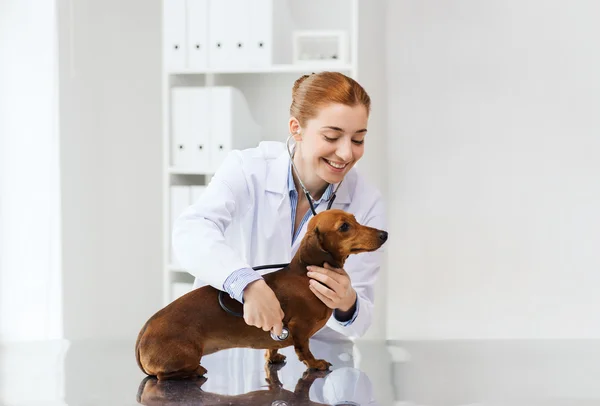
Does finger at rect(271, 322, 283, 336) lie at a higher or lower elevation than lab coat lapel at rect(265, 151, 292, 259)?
lower

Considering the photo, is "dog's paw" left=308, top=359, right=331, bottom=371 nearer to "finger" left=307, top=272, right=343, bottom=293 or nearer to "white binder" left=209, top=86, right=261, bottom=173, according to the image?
"finger" left=307, top=272, right=343, bottom=293

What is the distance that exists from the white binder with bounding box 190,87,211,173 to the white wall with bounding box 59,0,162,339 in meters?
0.55

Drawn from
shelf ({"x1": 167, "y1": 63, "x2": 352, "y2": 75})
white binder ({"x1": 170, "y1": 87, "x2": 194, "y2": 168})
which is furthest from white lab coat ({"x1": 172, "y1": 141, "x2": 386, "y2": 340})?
white binder ({"x1": 170, "y1": 87, "x2": 194, "y2": 168})

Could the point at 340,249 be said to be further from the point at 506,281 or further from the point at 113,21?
the point at 113,21

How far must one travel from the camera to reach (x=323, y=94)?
1164 millimetres

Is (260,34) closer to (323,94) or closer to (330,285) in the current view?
(323,94)

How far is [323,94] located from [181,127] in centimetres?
121

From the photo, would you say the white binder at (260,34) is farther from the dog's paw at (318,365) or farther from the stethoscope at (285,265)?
the dog's paw at (318,365)

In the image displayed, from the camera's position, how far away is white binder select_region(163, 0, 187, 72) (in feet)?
7.43

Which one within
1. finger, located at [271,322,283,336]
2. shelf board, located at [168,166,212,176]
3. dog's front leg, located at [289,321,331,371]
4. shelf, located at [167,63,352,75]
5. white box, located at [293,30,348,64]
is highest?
white box, located at [293,30,348,64]

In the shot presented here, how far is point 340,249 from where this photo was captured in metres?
1.09

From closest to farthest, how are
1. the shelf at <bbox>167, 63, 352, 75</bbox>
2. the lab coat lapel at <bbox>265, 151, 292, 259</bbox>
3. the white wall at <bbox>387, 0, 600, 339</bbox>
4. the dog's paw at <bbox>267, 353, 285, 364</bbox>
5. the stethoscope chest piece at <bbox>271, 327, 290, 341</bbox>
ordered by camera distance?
the stethoscope chest piece at <bbox>271, 327, 290, 341</bbox> → the dog's paw at <bbox>267, 353, 285, 364</bbox> → the lab coat lapel at <bbox>265, 151, 292, 259</bbox> → the shelf at <bbox>167, 63, 352, 75</bbox> → the white wall at <bbox>387, 0, 600, 339</bbox>

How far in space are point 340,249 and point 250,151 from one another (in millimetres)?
343

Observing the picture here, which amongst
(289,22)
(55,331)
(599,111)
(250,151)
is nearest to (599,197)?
(599,111)
